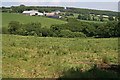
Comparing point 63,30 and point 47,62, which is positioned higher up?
point 47,62

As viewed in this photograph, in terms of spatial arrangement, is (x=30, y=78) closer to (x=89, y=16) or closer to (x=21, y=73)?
(x=21, y=73)

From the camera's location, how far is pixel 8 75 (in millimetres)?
8555

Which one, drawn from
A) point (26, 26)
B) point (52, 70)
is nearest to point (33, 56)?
point (52, 70)

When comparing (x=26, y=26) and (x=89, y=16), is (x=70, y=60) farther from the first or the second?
(x=89, y=16)

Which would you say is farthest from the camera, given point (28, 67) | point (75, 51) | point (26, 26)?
point (26, 26)

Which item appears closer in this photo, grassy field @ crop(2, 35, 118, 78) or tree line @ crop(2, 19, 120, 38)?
grassy field @ crop(2, 35, 118, 78)

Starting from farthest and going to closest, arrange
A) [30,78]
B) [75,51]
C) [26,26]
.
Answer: [26,26] → [75,51] → [30,78]

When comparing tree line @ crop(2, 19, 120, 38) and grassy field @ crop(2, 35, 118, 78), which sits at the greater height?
grassy field @ crop(2, 35, 118, 78)

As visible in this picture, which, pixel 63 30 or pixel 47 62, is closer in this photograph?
pixel 47 62

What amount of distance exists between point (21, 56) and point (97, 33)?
39203 millimetres

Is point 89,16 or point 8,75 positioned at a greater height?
point 8,75

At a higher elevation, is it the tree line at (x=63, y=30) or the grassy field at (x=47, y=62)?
the grassy field at (x=47, y=62)

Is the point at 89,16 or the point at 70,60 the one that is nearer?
the point at 70,60

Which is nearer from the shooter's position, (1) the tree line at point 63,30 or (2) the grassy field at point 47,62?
(2) the grassy field at point 47,62
